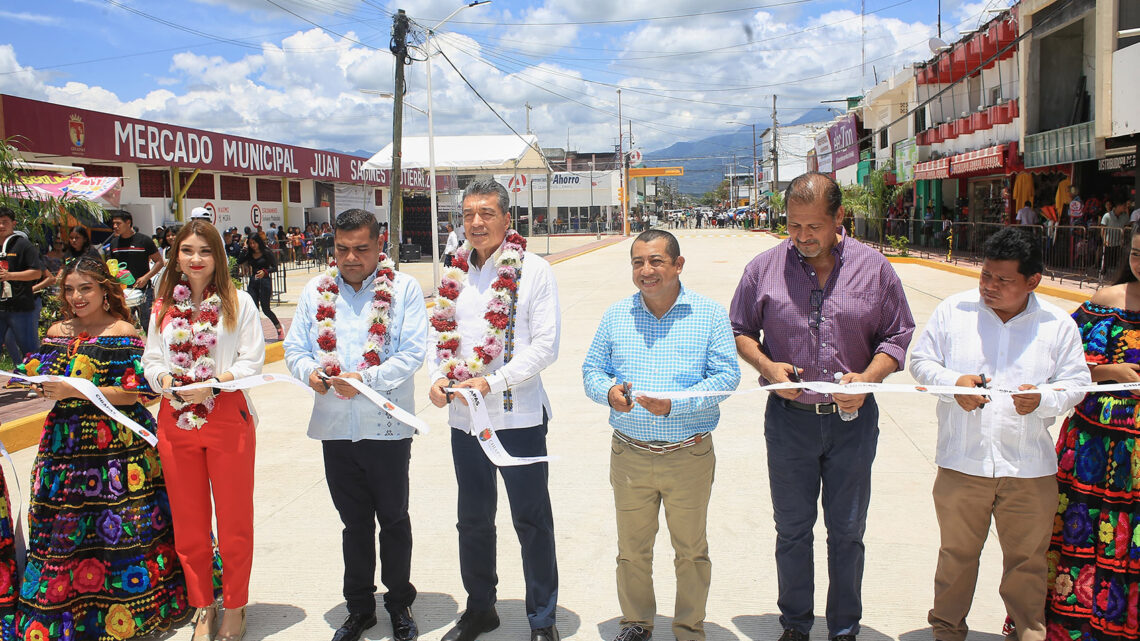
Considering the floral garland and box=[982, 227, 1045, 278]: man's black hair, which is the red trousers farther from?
box=[982, 227, 1045, 278]: man's black hair

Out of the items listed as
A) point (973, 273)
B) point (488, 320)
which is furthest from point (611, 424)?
point (973, 273)

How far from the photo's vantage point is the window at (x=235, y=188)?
2700cm

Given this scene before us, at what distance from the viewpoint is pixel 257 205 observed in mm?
29078

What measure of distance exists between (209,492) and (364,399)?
0.84m

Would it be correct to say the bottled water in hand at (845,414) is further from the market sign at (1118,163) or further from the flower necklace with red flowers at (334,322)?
the market sign at (1118,163)

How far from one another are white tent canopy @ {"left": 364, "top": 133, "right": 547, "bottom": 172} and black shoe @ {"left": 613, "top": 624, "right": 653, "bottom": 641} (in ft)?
75.0

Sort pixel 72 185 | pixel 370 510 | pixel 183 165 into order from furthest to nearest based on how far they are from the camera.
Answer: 1. pixel 183 165
2. pixel 72 185
3. pixel 370 510

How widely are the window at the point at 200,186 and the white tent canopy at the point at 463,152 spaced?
15.9ft

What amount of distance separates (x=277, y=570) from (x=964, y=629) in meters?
3.36

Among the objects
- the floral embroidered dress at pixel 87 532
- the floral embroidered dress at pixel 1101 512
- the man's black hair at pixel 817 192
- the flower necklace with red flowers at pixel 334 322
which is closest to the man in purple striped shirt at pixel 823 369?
the man's black hair at pixel 817 192

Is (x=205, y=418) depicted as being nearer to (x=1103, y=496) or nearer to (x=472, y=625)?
(x=472, y=625)

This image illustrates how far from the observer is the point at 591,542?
186 inches

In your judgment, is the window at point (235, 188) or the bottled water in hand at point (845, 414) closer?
the bottled water in hand at point (845, 414)

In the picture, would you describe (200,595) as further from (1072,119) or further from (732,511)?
(1072,119)
